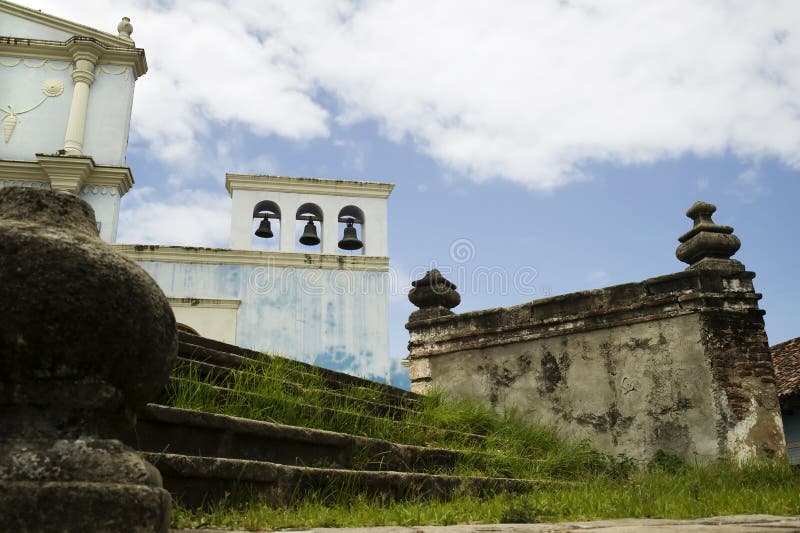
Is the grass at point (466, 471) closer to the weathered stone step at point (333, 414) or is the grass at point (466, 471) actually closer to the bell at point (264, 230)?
the weathered stone step at point (333, 414)

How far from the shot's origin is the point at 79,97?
14.1 m

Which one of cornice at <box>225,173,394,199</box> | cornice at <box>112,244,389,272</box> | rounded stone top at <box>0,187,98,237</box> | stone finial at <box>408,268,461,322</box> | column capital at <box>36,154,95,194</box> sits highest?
cornice at <box>225,173,394,199</box>

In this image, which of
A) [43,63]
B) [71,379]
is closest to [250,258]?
[43,63]

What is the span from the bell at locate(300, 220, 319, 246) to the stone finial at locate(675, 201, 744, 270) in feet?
29.0

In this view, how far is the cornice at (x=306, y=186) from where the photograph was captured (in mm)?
14711

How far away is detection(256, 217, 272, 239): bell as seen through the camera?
47.2ft

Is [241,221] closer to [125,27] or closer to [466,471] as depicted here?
[125,27]

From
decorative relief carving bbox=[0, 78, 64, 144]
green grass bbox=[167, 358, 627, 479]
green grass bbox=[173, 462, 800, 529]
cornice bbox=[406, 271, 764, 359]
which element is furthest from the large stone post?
decorative relief carving bbox=[0, 78, 64, 144]

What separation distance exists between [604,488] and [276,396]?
2403 mm

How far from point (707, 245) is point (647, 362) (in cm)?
129

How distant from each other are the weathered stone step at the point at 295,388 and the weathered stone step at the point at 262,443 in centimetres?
70

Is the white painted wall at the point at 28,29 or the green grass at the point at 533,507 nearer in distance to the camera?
the green grass at the point at 533,507

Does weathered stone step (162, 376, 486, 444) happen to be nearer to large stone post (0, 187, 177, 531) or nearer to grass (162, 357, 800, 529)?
grass (162, 357, 800, 529)

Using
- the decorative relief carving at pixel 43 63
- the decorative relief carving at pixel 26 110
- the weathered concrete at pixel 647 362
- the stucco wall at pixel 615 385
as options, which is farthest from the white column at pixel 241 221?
the stucco wall at pixel 615 385
